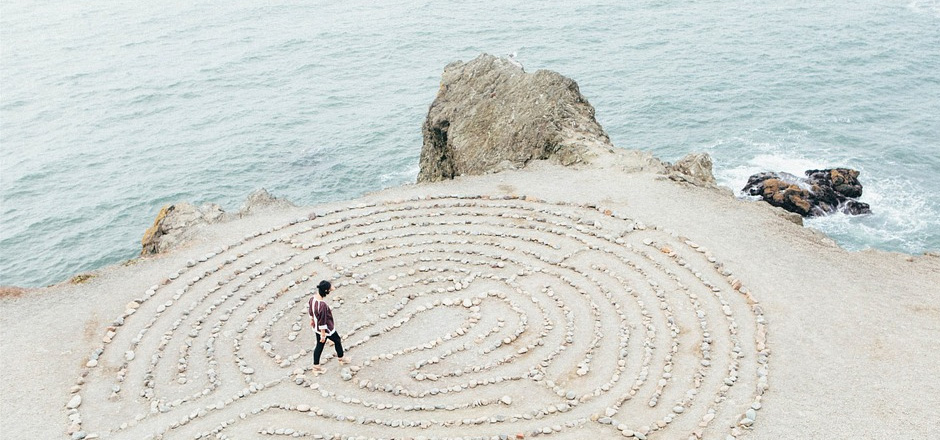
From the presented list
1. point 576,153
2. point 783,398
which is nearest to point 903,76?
point 576,153

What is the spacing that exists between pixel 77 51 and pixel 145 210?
1556 inches

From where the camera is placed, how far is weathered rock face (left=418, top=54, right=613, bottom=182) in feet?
105

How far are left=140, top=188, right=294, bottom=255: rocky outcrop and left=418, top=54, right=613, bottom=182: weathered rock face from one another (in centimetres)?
924

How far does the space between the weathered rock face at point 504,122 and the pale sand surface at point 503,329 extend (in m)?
5.13

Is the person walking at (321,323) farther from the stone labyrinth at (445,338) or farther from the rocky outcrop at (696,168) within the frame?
the rocky outcrop at (696,168)

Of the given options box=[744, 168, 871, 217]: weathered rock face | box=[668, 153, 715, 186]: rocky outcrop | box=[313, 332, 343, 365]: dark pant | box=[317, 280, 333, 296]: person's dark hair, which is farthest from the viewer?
box=[744, 168, 871, 217]: weathered rock face

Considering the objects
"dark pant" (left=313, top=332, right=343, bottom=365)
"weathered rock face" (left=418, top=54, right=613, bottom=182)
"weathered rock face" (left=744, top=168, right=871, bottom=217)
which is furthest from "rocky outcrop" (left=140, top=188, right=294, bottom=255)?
"weathered rock face" (left=744, top=168, right=871, bottom=217)

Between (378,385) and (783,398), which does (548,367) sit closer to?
(378,385)

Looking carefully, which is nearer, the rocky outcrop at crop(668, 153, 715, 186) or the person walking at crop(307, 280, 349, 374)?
the person walking at crop(307, 280, 349, 374)

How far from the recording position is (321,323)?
18031 millimetres

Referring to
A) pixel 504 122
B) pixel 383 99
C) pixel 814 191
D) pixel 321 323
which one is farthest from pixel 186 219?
pixel 383 99

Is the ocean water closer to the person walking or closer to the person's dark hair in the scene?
the person walking

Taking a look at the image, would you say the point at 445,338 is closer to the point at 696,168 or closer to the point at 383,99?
the point at 696,168

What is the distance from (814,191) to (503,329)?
86.0 feet
